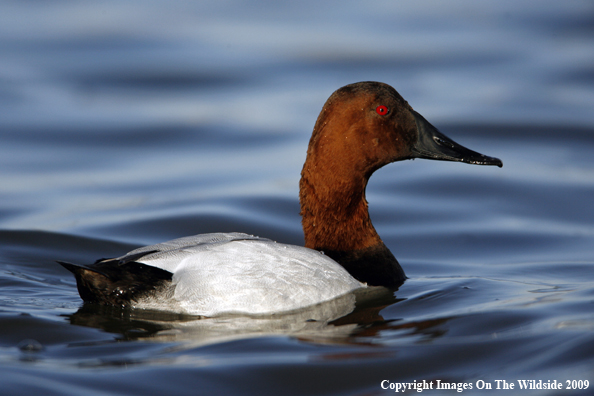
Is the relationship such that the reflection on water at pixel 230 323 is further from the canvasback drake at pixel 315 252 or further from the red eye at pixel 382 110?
the red eye at pixel 382 110

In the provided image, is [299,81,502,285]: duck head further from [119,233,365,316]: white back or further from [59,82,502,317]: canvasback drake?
[119,233,365,316]: white back

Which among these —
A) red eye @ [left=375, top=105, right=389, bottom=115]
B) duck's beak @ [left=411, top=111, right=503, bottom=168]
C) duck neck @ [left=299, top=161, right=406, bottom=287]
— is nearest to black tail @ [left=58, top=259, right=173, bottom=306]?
duck neck @ [left=299, top=161, right=406, bottom=287]

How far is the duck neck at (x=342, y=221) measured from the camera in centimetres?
577

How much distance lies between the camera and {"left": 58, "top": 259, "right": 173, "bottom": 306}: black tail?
15.8ft

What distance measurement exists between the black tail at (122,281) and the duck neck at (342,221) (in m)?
1.40

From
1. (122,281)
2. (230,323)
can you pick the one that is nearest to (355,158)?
(230,323)

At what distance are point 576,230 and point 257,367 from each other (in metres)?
4.70

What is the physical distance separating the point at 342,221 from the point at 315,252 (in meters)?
0.59

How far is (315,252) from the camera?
534 centimetres

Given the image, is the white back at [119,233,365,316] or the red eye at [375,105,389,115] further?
the red eye at [375,105,389,115]

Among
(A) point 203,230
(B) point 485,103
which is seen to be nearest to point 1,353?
(A) point 203,230

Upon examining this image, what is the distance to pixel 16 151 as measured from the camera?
9.73 metres

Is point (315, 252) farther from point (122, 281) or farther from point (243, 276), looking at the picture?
point (122, 281)

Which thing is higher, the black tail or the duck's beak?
the duck's beak
